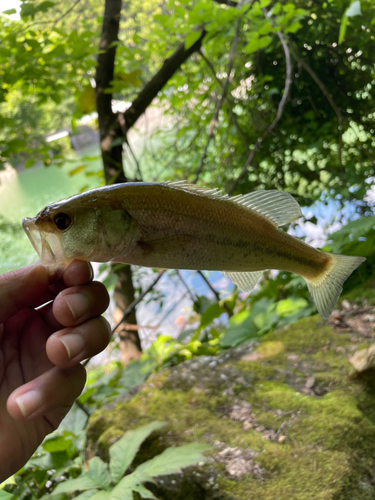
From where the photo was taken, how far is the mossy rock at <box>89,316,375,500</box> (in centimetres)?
145

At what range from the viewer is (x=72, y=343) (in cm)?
94

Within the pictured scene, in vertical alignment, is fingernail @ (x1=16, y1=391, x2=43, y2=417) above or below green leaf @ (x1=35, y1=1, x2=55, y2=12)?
below

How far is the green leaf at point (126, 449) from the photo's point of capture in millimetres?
1522

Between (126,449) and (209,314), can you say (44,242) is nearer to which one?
(126,449)

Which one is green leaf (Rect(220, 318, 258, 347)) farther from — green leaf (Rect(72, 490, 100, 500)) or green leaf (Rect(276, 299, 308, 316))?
green leaf (Rect(72, 490, 100, 500))

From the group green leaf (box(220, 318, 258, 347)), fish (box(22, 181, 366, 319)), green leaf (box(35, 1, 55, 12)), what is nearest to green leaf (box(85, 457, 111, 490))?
green leaf (box(220, 318, 258, 347))

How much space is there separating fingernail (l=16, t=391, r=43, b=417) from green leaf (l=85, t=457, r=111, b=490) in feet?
2.83

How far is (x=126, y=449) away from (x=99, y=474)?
15 centimetres

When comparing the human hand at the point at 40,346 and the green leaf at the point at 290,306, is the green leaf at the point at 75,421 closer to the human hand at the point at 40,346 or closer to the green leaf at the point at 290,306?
the human hand at the point at 40,346

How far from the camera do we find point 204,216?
28.3 inches

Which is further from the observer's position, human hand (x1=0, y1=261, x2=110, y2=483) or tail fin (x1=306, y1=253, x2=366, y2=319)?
human hand (x1=0, y1=261, x2=110, y2=483)

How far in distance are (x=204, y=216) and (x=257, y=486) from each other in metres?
1.29

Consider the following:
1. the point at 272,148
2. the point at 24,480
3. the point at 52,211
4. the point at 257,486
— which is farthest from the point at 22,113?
the point at 257,486

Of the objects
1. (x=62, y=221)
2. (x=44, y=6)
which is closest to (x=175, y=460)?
(x=62, y=221)
